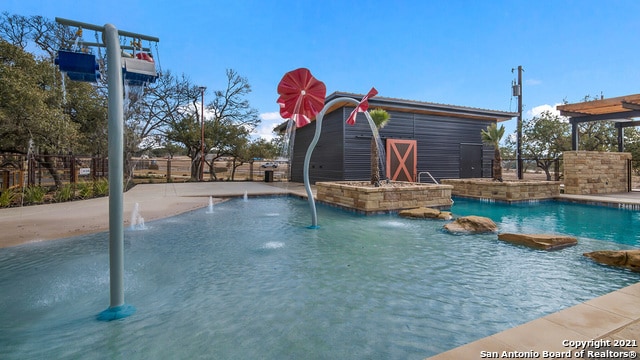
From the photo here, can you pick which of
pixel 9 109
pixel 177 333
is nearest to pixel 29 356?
pixel 177 333

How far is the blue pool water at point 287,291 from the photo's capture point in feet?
7.23

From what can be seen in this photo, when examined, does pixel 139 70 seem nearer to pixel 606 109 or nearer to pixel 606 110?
pixel 606 109

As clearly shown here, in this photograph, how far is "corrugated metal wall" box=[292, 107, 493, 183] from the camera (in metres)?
13.4

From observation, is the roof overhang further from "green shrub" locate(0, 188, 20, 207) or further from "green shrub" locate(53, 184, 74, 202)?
"green shrub" locate(0, 188, 20, 207)

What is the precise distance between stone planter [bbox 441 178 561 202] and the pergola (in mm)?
3092

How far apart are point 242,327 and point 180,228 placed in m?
4.33

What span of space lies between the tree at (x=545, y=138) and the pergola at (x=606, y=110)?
83.2 inches

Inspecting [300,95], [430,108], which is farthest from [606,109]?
[300,95]

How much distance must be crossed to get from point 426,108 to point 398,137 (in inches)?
70.8

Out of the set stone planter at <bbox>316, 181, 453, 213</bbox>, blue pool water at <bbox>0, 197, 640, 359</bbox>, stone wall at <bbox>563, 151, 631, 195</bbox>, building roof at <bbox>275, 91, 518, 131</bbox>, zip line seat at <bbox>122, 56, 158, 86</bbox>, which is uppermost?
building roof at <bbox>275, 91, 518, 131</bbox>

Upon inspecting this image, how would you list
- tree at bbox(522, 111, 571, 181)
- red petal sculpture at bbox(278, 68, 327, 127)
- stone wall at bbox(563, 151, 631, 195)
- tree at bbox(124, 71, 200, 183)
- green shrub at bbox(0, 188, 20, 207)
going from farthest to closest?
tree at bbox(124, 71, 200, 183)
tree at bbox(522, 111, 571, 181)
stone wall at bbox(563, 151, 631, 195)
green shrub at bbox(0, 188, 20, 207)
red petal sculpture at bbox(278, 68, 327, 127)

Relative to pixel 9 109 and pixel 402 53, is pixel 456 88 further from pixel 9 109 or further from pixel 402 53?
pixel 9 109

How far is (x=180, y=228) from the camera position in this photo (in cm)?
614

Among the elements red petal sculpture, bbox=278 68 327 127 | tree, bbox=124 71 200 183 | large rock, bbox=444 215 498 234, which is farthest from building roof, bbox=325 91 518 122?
tree, bbox=124 71 200 183
